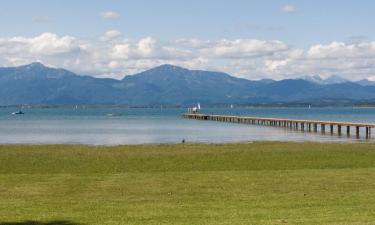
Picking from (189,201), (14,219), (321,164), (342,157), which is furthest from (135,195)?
(342,157)

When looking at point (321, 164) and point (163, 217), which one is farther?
point (321, 164)

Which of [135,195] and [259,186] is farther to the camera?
[259,186]

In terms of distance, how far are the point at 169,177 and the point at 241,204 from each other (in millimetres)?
6264

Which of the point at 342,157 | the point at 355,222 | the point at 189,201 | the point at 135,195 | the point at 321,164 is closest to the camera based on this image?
the point at 355,222

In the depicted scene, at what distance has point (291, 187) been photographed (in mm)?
19438

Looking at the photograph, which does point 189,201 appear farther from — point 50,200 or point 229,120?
point 229,120

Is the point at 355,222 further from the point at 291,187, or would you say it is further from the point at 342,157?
the point at 342,157

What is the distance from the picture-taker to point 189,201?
1709 cm

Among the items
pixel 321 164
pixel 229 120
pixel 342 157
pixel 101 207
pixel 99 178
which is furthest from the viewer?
pixel 229 120

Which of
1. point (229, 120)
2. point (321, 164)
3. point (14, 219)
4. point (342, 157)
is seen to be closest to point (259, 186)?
point (14, 219)

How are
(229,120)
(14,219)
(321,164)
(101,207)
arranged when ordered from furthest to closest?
(229,120) < (321,164) < (101,207) < (14,219)

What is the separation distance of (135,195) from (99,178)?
4.04m

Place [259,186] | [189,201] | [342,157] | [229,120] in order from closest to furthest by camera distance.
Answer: [189,201] < [259,186] < [342,157] < [229,120]

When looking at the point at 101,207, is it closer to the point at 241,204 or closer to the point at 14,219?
the point at 14,219
